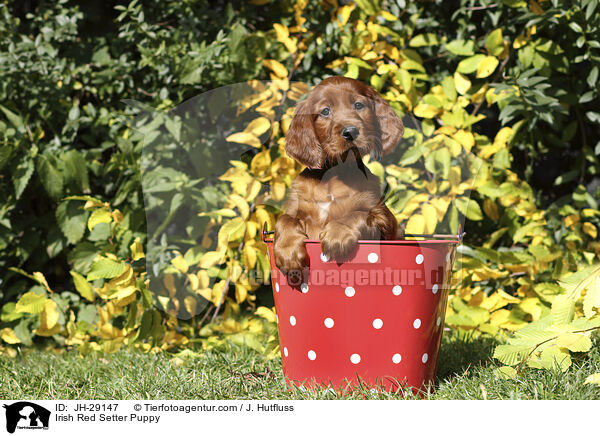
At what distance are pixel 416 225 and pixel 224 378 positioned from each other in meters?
1.19

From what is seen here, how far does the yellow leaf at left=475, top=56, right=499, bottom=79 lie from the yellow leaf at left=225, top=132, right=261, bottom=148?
1254 millimetres

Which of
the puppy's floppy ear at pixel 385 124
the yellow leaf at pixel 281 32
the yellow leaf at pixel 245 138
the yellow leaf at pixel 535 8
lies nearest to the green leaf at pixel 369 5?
the yellow leaf at pixel 281 32

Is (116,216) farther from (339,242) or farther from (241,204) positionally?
(339,242)

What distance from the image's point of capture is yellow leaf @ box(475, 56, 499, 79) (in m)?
2.91

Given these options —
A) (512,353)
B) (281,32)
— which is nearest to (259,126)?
(281,32)

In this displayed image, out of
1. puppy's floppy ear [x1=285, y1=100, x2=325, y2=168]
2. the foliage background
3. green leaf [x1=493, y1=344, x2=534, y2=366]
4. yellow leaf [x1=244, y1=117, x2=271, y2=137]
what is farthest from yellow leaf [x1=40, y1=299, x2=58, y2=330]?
green leaf [x1=493, y1=344, x2=534, y2=366]

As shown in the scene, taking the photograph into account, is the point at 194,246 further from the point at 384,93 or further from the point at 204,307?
the point at 384,93

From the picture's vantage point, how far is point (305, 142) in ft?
5.98

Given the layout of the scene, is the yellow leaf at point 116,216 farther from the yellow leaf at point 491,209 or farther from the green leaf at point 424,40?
the yellow leaf at point 491,209

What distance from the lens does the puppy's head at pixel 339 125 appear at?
1.74 metres

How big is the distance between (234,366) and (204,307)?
2.32 ft

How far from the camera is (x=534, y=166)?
11.4 feet
